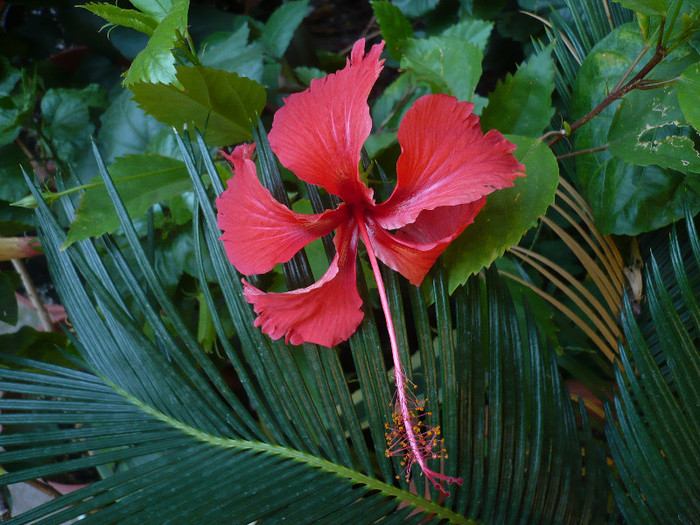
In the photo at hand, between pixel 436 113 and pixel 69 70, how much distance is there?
879 mm

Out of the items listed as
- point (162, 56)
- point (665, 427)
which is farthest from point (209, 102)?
point (665, 427)

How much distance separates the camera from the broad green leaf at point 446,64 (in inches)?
24.4

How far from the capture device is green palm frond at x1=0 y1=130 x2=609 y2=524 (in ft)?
1.65

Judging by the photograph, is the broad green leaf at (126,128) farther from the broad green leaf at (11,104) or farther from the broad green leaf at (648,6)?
the broad green leaf at (648,6)

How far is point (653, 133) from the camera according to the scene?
1.73ft

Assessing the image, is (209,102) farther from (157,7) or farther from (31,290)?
(31,290)

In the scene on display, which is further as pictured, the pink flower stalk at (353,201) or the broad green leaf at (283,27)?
the broad green leaf at (283,27)

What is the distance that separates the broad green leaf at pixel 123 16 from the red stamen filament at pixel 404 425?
253 mm

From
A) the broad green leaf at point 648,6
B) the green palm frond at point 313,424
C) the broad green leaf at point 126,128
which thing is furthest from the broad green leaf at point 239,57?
the broad green leaf at point 648,6

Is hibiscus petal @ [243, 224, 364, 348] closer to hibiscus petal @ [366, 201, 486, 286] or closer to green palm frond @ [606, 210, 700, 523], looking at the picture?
hibiscus petal @ [366, 201, 486, 286]

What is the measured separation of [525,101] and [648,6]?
0.53 ft

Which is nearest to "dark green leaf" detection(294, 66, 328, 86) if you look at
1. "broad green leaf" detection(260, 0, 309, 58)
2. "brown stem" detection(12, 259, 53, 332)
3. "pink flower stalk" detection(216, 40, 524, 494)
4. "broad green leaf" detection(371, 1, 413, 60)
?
"broad green leaf" detection(260, 0, 309, 58)

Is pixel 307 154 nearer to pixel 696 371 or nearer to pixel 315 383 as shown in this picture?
pixel 315 383

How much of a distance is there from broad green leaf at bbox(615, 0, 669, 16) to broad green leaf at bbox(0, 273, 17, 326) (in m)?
0.86
